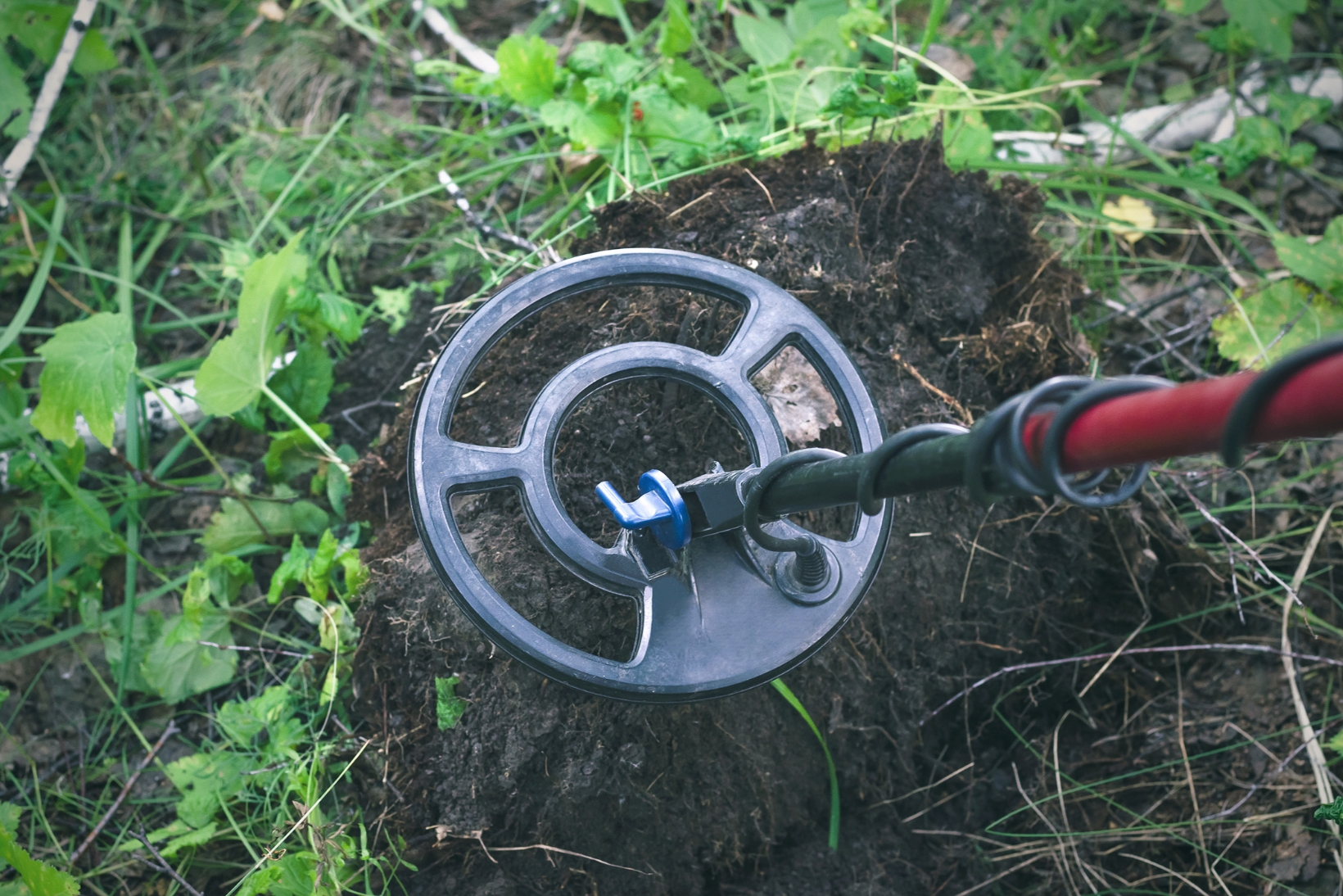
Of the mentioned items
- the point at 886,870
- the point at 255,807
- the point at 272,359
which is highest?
the point at 272,359

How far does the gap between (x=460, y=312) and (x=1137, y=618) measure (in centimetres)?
159

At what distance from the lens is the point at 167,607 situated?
205cm

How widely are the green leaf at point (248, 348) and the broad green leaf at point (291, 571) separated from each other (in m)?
0.33

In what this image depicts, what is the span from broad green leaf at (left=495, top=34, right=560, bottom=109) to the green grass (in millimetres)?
10

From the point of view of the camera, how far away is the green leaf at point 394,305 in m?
2.23

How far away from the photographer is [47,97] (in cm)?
235

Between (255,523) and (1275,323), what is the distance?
94.9 inches

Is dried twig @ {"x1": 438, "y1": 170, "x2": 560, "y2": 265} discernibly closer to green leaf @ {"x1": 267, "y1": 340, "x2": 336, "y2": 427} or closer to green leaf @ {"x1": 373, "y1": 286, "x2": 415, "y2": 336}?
green leaf @ {"x1": 373, "y1": 286, "x2": 415, "y2": 336}

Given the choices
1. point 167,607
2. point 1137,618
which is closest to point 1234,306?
point 1137,618

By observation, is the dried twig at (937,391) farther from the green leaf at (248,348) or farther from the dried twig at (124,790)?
the dried twig at (124,790)

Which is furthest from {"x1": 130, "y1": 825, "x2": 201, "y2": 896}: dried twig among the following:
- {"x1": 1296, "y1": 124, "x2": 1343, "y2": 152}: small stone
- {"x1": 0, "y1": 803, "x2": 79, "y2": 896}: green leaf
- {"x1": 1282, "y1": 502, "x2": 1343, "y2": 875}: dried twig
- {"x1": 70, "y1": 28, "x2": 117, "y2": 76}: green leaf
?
{"x1": 1296, "y1": 124, "x2": 1343, "y2": 152}: small stone

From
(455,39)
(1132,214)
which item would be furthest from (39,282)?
(1132,214)

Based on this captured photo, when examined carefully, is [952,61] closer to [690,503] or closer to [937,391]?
[937,391]

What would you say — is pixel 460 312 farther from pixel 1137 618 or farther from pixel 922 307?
pixel 1137 618
